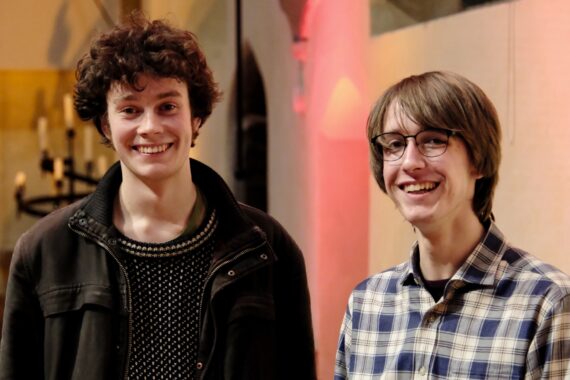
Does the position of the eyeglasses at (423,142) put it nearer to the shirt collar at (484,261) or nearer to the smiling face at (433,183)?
the smiling face at (433,183)

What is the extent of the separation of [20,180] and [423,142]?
233 cm

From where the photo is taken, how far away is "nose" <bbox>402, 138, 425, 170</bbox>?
1676 millimetres

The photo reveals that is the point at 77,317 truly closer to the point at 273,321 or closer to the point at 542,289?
the point at 273,321

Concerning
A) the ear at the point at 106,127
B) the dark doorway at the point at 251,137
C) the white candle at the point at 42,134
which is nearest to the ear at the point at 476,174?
the ear at the point at 106,127

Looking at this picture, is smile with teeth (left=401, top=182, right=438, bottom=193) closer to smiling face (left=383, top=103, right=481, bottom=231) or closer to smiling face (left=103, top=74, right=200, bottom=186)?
smiling face (left=383, top=103, right=481, bottom=231)

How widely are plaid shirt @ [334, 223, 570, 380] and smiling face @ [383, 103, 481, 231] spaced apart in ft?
0.28

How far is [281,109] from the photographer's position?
3.59 metres

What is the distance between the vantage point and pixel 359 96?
3439 millimetres

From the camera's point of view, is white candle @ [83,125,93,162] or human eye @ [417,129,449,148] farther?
white candle @ [83,125,93,162]

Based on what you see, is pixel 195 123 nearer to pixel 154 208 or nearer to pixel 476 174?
pixel 154 208

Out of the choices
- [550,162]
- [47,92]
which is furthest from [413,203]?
[47,92]

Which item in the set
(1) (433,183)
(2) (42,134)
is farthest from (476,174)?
(2) (42,134)

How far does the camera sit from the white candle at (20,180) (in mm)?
3641

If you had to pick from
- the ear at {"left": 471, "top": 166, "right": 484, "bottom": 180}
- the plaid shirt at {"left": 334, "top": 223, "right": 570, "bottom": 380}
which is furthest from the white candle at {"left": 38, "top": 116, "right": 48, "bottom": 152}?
the ear at {"left": 471, "top": 166, "right": 484, "bottom": 180}
